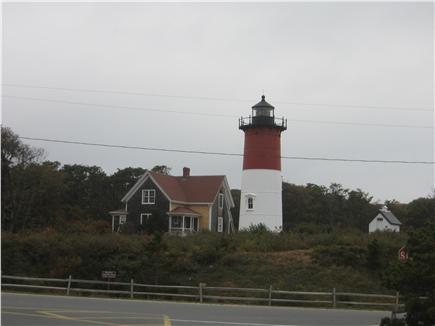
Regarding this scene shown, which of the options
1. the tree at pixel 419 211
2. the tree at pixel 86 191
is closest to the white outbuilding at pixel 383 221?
the tree at pixel 419 211

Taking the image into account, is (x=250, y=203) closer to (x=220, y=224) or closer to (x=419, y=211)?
(x=220, y=224)

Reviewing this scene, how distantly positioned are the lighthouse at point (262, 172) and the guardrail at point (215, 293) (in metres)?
17.0

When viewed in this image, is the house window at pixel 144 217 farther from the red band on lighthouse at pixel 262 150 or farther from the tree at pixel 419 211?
the tree at pixel 419 211

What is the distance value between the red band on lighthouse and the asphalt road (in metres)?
22.7

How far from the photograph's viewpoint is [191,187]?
187 feet

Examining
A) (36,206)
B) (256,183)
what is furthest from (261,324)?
(36,206)

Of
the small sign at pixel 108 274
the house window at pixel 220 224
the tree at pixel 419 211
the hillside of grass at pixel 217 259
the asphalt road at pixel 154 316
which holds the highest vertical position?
the tree at pixel 419 211

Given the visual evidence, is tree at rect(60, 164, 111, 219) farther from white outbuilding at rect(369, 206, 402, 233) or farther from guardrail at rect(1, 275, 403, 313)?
guardrail at rect(1, 275, 403, 313)

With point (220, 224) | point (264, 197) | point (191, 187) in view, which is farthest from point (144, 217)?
point (264, 197)

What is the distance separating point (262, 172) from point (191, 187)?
12815 millimetres

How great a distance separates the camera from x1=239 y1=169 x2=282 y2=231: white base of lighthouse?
1796 inches

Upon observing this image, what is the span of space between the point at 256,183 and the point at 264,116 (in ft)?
16.7

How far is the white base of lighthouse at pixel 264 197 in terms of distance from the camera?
45625mm

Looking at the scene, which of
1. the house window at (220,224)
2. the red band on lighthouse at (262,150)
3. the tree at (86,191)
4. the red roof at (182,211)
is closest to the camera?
the red band on lighthouse at (262,150)
